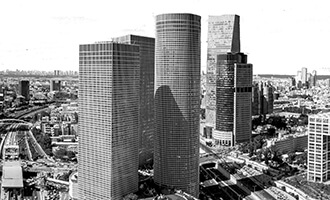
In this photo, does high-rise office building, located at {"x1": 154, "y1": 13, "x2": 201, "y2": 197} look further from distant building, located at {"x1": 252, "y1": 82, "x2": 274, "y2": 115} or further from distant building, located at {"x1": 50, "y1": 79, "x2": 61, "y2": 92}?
distant building, located at {"x1": 50, "y1": 79, "x2": 61, "y2": 92}

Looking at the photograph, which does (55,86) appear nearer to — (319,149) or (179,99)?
(179,99)

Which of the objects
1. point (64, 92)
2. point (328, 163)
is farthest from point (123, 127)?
point (64, 92)

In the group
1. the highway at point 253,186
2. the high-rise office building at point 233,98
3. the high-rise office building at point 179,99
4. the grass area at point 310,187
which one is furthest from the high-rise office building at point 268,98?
the high-rise office building at point 179,99

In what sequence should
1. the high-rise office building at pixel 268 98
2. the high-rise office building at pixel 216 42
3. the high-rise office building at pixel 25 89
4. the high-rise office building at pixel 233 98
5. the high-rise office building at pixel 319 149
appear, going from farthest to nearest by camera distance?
the high-rise office building at pixel 25 89 < the high-rise office building at pixel 268 98 < the high-rise office building at pixel 216 42 < the high-rise office building at pixel 233 98 < the high-rise office building at pixel 319 149

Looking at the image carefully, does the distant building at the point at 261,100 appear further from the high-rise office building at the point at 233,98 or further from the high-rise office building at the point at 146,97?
the high-rise office building at the point at 146,97

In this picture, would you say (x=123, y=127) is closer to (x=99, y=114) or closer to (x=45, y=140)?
(x=99, y=114)

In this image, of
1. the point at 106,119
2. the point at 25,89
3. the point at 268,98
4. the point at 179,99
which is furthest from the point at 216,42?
the point at 25,89

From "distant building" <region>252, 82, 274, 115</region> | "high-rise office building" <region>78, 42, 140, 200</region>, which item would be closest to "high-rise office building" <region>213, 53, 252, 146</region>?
"distant building" <region>252, 82, 274, 115</region>
